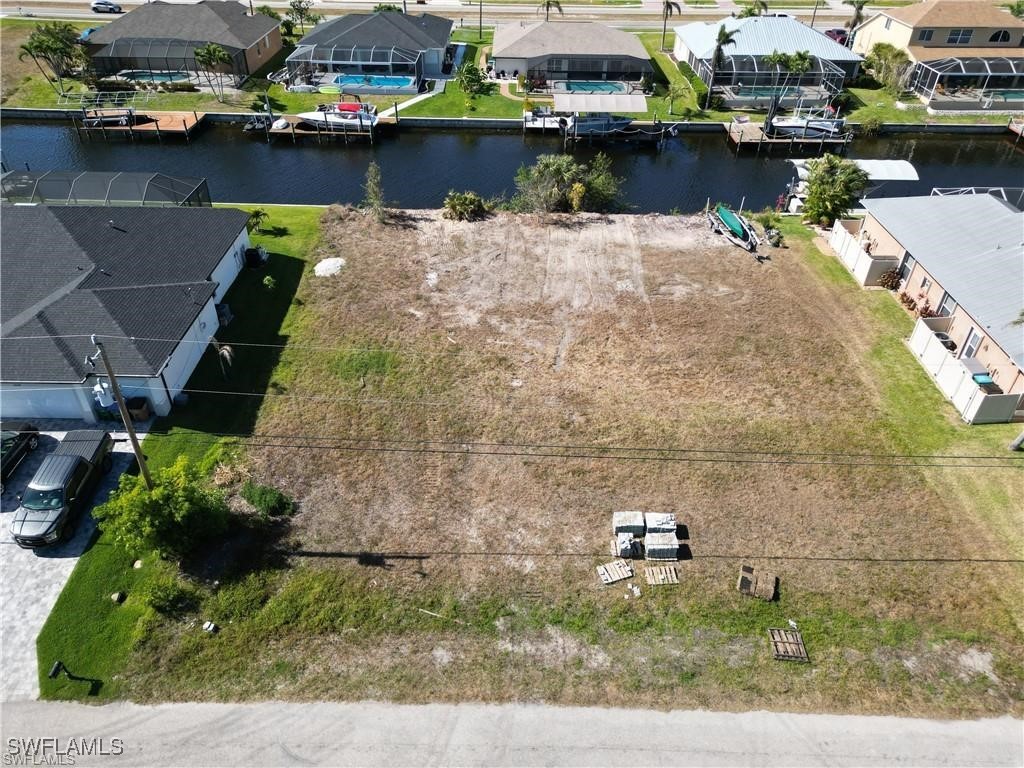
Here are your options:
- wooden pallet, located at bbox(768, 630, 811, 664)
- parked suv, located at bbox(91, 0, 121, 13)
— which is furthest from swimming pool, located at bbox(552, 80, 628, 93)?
parked suv, located at bbox(91, 0, 121, 13)

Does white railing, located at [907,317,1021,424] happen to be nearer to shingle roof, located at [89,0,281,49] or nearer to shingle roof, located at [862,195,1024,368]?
shingle roof, located at [862,195,1024,368]

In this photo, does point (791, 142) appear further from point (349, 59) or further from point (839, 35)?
point (349, 59)

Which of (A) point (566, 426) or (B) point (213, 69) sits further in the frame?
(B) point (213, 69)

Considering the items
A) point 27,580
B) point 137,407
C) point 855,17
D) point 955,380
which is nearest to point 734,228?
point 955,380

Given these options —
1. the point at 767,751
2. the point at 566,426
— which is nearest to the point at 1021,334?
the point at 566,426

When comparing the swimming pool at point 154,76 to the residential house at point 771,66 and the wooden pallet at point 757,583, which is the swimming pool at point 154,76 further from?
the wooden pallet at point 757,583

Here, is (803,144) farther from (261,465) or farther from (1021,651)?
(261,465)
